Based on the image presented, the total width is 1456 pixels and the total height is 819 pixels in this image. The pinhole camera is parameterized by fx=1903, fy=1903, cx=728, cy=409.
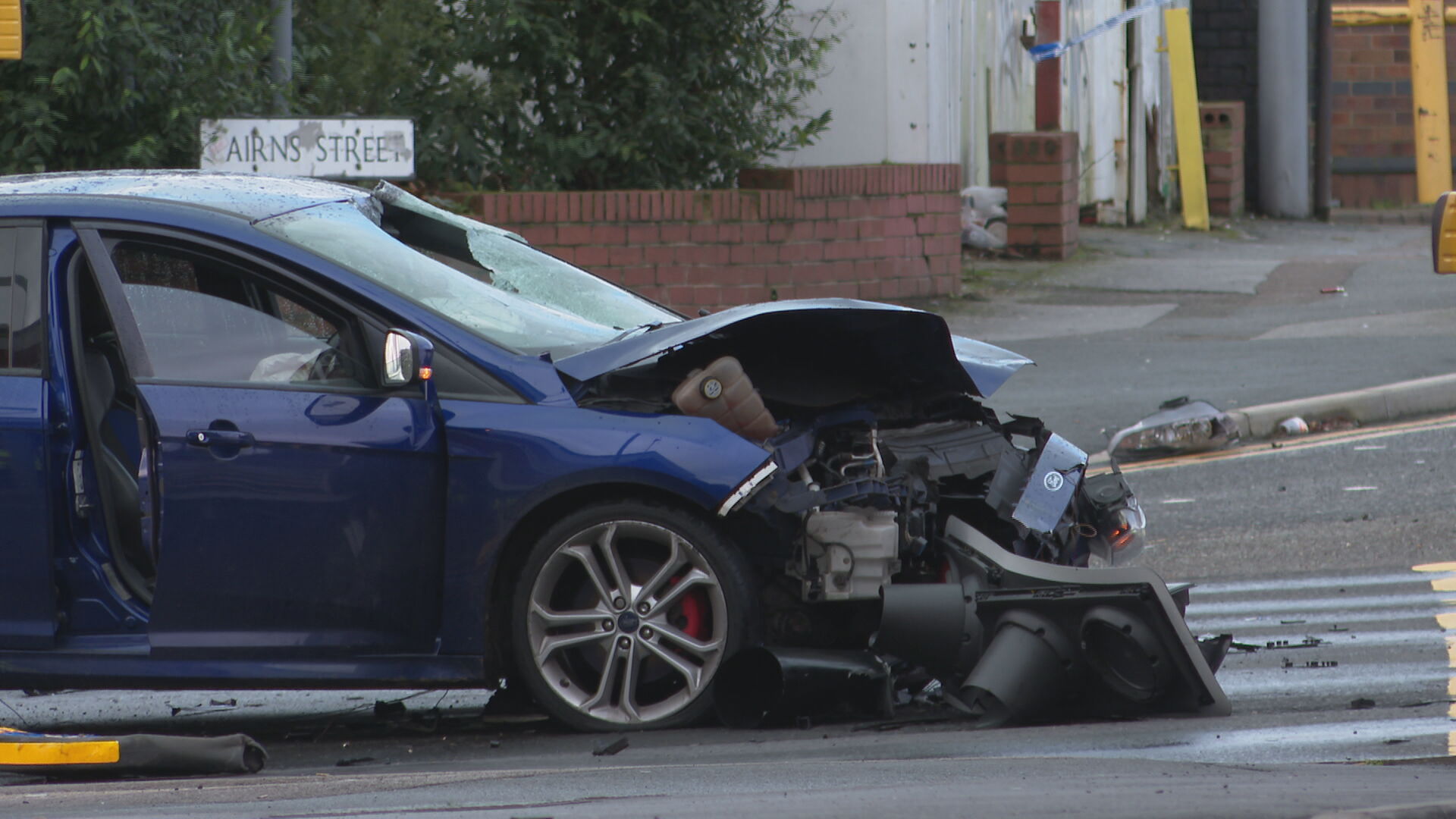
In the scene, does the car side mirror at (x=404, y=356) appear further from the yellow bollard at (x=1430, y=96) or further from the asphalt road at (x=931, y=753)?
the yellow bollard at (x=1430, y=96)

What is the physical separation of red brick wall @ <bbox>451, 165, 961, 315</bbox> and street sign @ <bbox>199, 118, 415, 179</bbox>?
4.16 meters

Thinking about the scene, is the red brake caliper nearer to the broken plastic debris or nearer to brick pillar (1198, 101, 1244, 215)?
the broken plastic debris

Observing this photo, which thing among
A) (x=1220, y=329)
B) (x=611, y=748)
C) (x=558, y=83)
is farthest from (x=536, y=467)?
(x=1220, y=329)

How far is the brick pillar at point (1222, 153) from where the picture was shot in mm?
26359

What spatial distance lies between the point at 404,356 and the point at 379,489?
37cm

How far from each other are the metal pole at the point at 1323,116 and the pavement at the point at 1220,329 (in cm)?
490

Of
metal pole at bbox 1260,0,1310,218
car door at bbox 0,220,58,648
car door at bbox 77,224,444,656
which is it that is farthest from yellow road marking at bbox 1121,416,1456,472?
metal pole at bbox 1260,0,1310,218

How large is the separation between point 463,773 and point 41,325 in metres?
1.73

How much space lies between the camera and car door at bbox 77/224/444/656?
5.07 m

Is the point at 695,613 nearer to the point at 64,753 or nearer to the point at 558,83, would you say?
the point at 64,753

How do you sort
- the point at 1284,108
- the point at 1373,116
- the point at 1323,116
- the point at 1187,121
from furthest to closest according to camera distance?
the point at 1373,116, the point at 1323,116, the point at 1284,108, the point at 1187,121

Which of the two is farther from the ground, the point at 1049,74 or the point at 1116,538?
the point at 1049,74

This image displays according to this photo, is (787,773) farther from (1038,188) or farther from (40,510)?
(1038,188)

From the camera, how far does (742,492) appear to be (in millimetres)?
5031
